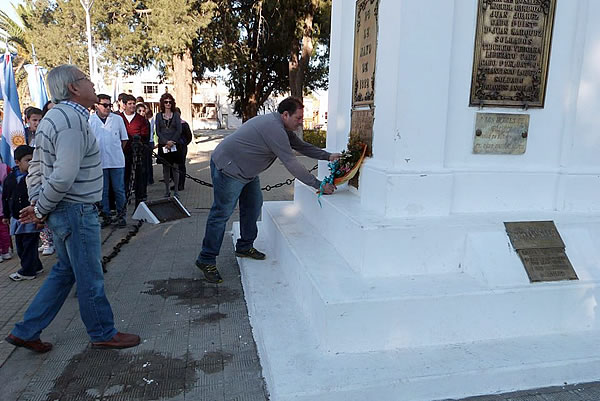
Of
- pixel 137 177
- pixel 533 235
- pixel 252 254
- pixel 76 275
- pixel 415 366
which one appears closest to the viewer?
pixel 415 366

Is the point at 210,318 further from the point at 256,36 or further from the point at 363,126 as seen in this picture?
the point at 256,36

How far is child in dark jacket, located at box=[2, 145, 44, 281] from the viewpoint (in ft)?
15.1

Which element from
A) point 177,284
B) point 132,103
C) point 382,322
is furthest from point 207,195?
point 382,322

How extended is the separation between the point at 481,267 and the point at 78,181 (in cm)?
289

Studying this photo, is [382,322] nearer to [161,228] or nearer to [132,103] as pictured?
[161,228]

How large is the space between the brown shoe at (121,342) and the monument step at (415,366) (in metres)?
0.94

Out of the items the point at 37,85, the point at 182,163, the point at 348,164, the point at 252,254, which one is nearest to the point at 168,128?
the point at 182,163

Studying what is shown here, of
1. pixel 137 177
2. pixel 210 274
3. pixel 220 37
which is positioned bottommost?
pixel 210 274

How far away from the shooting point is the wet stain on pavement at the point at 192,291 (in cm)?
423

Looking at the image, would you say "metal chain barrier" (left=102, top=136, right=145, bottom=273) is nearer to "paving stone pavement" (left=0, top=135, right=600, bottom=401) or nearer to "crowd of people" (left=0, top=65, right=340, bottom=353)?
"paving stone pavement" (left=0, top=135, right=600, bottom=401)

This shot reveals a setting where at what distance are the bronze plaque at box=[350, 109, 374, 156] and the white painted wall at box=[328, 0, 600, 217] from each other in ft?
0.44

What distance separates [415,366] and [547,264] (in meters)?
1.34

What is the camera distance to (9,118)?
617 cm

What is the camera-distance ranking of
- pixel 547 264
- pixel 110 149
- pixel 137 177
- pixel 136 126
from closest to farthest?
pixel 547 264 → pixel 110 149 → pixel 137 177 → pixel 136 126
